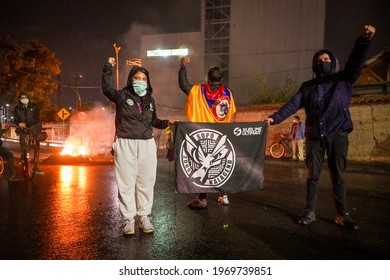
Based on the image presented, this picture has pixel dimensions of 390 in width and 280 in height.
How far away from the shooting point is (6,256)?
10.00 ft

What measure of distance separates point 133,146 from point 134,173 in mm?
337

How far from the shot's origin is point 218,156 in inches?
172

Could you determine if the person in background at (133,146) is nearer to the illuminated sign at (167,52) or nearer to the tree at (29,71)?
the tree at (29,71)

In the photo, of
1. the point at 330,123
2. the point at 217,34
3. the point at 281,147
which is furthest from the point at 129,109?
the point at 217,34

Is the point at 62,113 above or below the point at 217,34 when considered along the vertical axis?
below

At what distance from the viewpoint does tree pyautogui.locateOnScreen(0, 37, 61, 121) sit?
28906mm

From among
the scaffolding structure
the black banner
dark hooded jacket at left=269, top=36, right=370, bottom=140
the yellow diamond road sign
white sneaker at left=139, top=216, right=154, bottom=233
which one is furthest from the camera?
the scaffolding structure

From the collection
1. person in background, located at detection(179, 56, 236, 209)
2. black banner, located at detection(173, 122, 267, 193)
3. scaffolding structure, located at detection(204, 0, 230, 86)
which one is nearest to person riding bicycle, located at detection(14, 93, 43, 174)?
person in background, located at detection(179, 56, 236, 209)

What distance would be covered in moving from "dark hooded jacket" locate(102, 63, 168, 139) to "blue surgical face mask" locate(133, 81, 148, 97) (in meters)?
0.06

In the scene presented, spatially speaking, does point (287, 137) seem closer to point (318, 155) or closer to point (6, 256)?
point (318, 155)

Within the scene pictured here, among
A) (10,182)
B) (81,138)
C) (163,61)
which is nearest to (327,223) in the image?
(10,182)

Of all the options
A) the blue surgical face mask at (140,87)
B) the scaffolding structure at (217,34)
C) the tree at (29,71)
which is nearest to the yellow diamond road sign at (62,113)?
the tree at (29,71)

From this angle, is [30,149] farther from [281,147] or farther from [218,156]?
[281,147]

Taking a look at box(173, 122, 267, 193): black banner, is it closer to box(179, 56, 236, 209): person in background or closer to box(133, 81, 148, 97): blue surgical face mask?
box(179, 56, 236, 209): person in background
